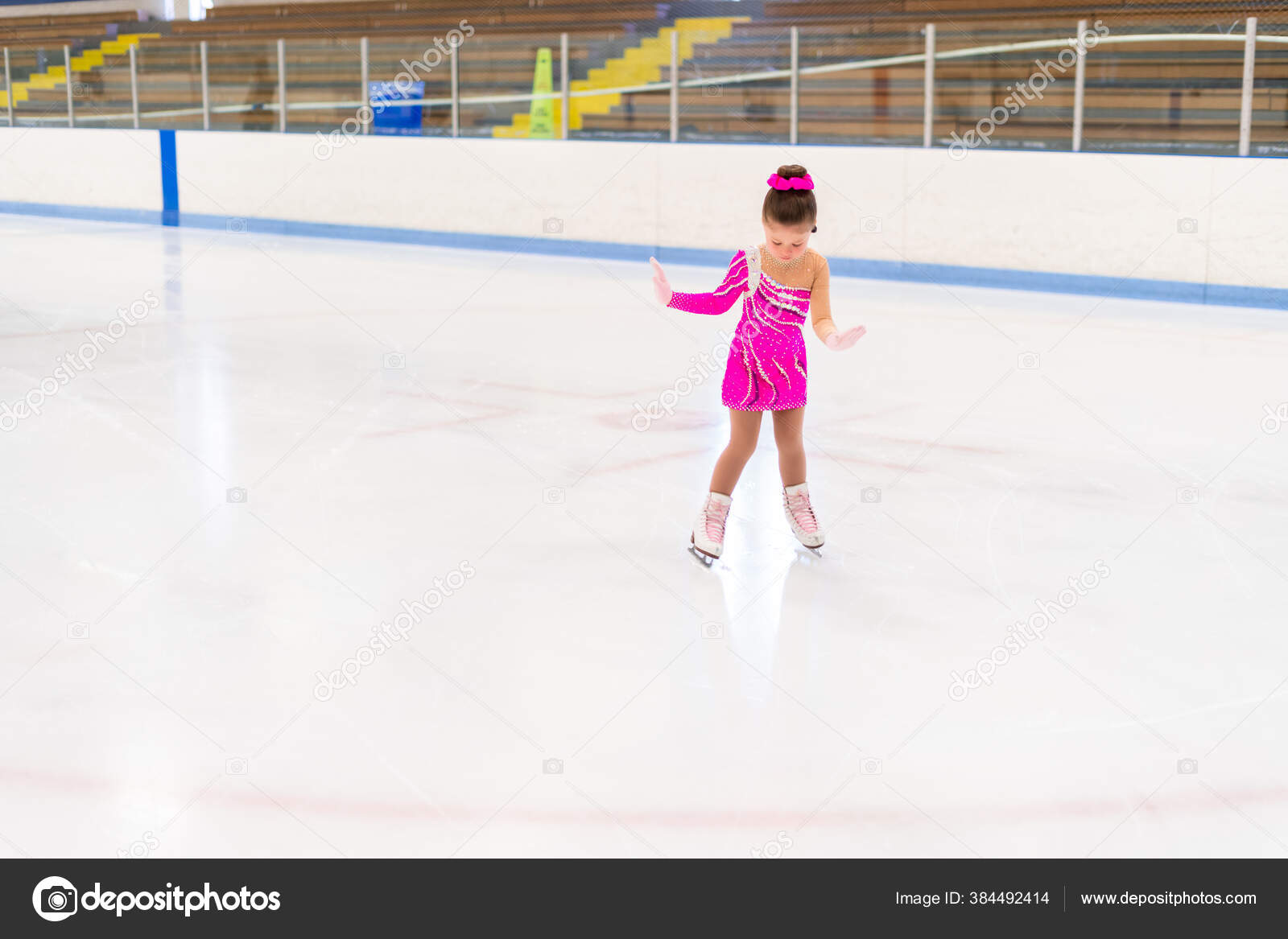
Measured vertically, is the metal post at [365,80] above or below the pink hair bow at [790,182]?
above

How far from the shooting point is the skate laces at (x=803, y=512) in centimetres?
326

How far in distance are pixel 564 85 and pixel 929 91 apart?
9.33 feet

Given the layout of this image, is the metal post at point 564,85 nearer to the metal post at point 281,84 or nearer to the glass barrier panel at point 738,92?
the glass barrier panel at point 738,92

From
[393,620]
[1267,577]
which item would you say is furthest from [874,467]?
[393,620]

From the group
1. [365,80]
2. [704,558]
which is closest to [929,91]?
[365,80]

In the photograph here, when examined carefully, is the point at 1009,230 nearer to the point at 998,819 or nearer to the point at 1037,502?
the point at 1037,502

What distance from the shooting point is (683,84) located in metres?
9.77

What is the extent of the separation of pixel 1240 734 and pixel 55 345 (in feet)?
17.0

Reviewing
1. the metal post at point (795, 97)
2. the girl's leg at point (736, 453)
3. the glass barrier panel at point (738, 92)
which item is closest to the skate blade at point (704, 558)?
the girl's leg at point (736, 453)

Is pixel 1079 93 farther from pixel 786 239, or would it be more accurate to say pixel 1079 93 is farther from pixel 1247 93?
pixel 786 239

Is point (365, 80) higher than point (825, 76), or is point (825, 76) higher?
point (365, 80)

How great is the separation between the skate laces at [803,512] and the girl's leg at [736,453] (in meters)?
0.14
